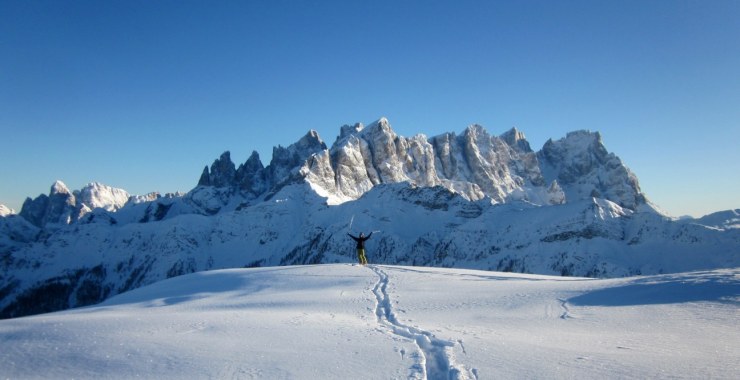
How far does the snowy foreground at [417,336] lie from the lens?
8680 millimetres

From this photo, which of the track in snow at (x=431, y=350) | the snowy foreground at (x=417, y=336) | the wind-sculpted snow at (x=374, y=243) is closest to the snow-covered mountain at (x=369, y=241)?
the wind-sculpted snow at (x=374, y=243)

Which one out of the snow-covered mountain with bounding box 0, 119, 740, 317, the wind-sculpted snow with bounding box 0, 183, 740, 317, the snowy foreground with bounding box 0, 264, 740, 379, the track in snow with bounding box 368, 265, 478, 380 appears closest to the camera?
the track in snow with bounding box 368, 265, 478, 380

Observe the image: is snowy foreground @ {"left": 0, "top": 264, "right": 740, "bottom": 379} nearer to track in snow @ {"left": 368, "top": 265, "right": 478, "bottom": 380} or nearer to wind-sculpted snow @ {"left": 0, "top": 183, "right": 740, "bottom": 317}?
track in snow @ {"left": 368, "top": 265, "right": 478, "bottom": 380}

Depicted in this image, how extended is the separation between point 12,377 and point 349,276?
16.1 meters

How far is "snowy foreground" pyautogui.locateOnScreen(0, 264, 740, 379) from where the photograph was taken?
868 centimetres

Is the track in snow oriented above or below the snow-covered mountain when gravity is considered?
below

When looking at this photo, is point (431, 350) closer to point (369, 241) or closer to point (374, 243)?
point (374, 243)

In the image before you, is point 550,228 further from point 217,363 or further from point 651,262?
point 217,363

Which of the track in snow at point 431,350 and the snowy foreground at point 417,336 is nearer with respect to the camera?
the track in snow at point 431,350

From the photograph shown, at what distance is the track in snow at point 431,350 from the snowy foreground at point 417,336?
0.04m

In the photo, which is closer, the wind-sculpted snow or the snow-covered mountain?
the wind-sculpted snow

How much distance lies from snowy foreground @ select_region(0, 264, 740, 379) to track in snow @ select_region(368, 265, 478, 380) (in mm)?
39

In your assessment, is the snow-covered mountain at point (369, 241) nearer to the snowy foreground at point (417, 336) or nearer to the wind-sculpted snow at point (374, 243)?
the wind-sculpted snow at point (374, 243)

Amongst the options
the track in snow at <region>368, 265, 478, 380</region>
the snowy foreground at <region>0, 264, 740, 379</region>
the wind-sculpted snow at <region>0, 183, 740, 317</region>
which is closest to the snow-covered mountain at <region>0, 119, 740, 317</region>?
the wind-sculpted snow at <region>0, 183, 740, 317</region>
